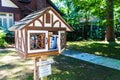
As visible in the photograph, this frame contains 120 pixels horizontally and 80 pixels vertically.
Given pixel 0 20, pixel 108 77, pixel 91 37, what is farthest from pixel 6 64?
pixel 91 37

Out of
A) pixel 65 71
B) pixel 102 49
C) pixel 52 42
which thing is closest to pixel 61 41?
pixel 52 42

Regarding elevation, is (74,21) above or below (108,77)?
above

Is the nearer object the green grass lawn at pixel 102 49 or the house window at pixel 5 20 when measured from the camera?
the green grass lawn at pixel 102 49

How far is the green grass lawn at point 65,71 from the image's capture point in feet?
20.1

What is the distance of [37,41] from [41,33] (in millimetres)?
179

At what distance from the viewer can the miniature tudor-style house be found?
10.4 ft

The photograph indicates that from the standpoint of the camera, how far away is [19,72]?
6688mm

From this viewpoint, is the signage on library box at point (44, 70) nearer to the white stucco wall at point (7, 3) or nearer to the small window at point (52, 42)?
the small window at point (52, 42)

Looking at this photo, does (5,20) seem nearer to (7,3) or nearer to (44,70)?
(7,3)

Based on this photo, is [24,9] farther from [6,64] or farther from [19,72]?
[19,72]

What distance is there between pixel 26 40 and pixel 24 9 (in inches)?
646

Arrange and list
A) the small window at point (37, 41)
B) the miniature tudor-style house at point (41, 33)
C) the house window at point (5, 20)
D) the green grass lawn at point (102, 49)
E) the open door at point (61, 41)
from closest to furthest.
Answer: the miniature tudor-style house at point (41, 33) → the small window at point (37, 41) → the open door at point (61, 41) → the green grass lawn at point (102, 49) → the house window at point (5, 20)

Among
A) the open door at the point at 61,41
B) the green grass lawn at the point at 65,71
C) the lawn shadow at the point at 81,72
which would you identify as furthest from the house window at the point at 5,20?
the open door at the point at 61,41

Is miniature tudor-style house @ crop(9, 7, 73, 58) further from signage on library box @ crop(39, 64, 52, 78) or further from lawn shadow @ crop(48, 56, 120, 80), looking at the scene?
lawn shadow @ crop(48, 56, 120, 80)
